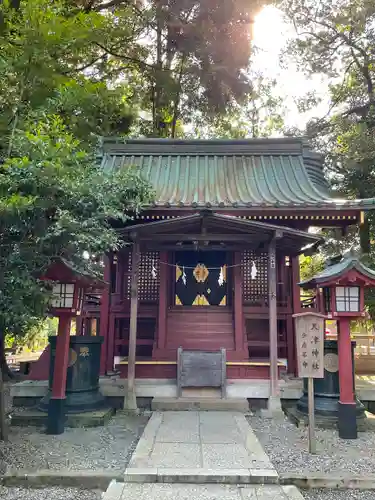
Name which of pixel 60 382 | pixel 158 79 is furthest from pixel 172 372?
pixel 158 79

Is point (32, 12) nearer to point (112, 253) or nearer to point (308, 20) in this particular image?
point (112, 253)

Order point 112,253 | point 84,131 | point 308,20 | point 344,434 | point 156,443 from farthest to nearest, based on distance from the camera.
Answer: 1. point 308,20
2. point 112,253
3. point 84,131
4. point 344,434
5. point 156,443

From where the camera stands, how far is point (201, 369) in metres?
7.50

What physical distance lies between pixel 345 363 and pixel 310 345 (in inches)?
36.3

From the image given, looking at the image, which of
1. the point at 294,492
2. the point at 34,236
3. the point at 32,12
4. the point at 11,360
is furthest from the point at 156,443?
the point at 11,360

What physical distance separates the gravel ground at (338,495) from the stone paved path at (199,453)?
1.27 feet

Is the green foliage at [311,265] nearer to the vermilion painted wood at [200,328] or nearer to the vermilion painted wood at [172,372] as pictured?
the vermilion painted wood at [200,328]

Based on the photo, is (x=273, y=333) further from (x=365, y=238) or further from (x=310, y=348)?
(x=365, y=238)

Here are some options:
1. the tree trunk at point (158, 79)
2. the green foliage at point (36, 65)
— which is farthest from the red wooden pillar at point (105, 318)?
the tree trunk at point (158, 79)

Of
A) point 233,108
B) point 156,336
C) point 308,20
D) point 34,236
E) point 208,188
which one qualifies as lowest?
point 156,336

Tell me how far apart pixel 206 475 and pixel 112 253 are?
18.6 ft

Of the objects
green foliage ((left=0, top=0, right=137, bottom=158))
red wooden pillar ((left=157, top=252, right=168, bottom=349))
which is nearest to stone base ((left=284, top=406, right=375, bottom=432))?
red wooden pillar ((left=157, top=252, right=168, bottom=349))

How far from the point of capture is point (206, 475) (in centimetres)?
425

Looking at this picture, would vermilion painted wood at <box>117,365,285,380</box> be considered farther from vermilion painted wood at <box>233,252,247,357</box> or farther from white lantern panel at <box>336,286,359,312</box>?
white lantern panel at <box>336,286,359,312</box>
